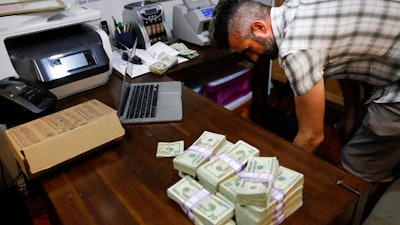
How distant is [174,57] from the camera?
1.60 metres

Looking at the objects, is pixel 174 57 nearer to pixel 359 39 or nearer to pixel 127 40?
pixel 127 40

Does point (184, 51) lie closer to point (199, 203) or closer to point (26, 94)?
point (26, 94)

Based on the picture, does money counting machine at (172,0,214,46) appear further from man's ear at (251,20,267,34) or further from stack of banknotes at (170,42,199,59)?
man's ear at (251,20,267,34)

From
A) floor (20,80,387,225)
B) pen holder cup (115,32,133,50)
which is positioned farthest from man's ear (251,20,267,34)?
floor (20,80,387,225)

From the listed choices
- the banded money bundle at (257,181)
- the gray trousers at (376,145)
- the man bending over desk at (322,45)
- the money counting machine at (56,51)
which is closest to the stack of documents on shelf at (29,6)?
the money counting machine at (56,51)

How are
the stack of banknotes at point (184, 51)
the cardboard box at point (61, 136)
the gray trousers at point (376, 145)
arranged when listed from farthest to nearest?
1. the stack of banknotes at point (184, 51)
2. the gray trousers at point (376, 145)
3. the cardboard box at point (61, 136)

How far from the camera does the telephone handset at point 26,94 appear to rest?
102 cm

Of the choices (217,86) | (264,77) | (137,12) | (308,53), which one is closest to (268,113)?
(264,77)

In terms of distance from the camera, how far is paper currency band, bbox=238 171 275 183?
0.71 metres

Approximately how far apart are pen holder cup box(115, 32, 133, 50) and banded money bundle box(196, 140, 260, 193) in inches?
44.0

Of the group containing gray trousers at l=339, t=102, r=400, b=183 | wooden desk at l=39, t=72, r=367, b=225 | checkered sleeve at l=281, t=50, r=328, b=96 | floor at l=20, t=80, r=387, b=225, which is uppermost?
checkered sleeve at l=281, t=50, r=328, b=96

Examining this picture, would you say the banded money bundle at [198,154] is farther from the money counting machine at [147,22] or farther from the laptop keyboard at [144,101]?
the money counting machine at [147,22]

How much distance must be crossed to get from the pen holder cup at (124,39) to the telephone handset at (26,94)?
72 centimetres

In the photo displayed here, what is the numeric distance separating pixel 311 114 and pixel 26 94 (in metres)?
0.98
